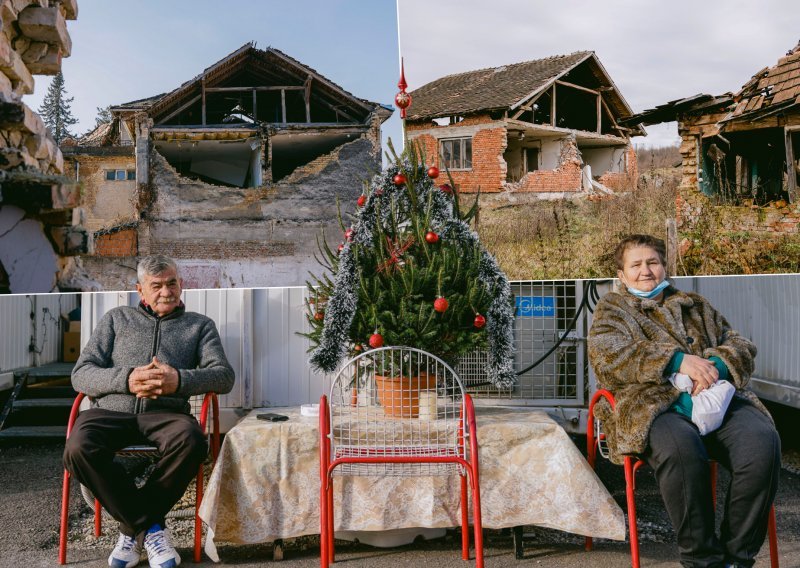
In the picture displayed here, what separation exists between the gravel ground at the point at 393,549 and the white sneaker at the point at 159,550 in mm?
167

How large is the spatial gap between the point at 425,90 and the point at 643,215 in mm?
1128

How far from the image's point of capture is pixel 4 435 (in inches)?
199

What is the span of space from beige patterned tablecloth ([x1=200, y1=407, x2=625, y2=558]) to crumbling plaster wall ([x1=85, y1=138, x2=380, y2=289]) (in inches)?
30.1

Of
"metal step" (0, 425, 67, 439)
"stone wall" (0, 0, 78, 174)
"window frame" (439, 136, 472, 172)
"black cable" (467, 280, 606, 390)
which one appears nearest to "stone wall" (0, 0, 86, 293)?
"stone wall" (0, 0, 78, 174)

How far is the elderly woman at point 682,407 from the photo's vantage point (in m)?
2.51

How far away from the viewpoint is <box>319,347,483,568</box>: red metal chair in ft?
9.03

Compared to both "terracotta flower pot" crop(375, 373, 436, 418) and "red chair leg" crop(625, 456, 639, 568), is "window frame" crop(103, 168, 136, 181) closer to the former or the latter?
"terracotta flower pot" crop(375, 373, 436, 418)

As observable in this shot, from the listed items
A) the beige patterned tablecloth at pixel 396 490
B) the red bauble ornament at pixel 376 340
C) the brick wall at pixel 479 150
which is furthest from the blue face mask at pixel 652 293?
the red bauble ornament at pixel 376 340

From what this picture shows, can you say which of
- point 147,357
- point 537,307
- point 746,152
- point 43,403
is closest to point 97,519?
point 147,357

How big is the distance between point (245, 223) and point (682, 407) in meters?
1.94

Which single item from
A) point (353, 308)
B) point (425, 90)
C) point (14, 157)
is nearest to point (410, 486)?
point (353, 308)

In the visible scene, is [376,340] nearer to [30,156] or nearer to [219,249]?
[219,249]

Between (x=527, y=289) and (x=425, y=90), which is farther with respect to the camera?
(x=527, y=289)

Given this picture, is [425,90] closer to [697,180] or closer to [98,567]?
[697,180]
